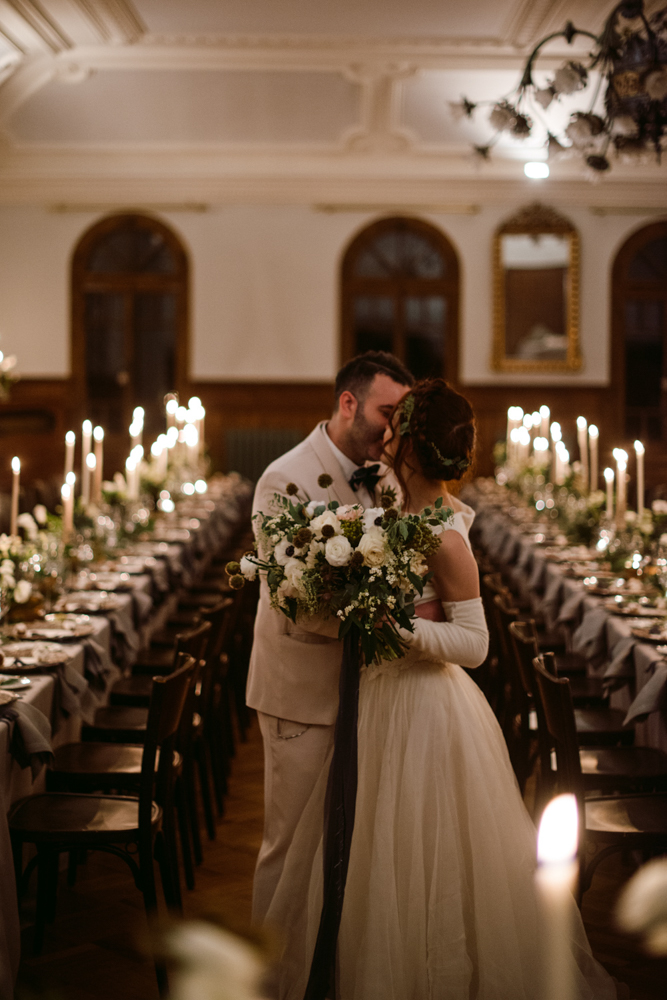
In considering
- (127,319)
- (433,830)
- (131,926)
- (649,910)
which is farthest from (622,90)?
(127,319)

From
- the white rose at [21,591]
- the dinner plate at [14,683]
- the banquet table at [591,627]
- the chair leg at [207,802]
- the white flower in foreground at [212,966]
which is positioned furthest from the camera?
the chair leg at [207,802]

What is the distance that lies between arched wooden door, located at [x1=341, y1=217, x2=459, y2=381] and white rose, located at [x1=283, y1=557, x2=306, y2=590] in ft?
37.7

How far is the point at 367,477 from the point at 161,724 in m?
0.95

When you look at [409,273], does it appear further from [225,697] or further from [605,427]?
[225,697]

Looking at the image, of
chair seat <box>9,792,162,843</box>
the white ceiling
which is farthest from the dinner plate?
the white ceiling

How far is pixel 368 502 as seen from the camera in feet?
9.80

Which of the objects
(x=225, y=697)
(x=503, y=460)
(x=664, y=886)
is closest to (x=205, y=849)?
(x=225, y=697)

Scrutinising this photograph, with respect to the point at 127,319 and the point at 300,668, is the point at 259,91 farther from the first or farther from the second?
the point at 300,668

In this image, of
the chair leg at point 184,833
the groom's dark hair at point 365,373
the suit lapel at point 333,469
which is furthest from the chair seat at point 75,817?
the groom's dark hair at point 365,373

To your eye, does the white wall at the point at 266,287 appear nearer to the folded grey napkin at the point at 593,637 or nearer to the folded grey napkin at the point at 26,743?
the folded grey napkin at the point at 593,637

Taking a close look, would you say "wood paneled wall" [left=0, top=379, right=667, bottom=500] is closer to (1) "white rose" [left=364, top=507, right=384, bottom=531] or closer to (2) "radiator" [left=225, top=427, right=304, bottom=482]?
(2) "radiator" [left=225, top=427, right=304, bottom=482]

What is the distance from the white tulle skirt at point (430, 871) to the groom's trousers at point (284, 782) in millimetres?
83

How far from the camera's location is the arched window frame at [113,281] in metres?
13.7

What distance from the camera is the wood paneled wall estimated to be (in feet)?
45.2
